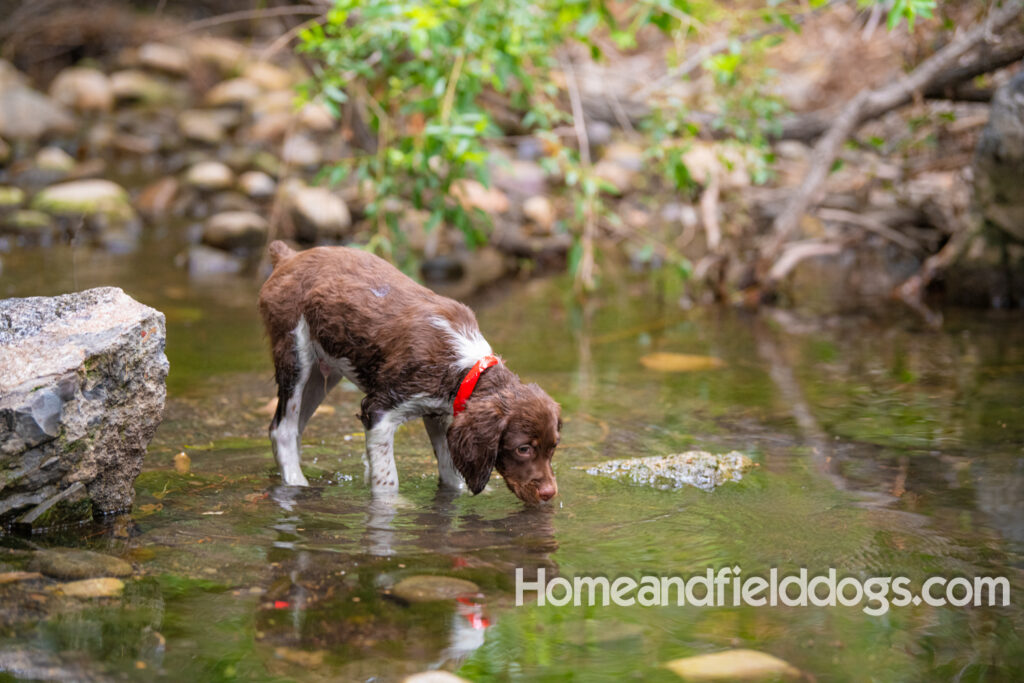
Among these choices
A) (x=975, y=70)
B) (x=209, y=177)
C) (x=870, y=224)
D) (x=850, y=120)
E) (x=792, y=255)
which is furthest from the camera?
(x=209, y=177)

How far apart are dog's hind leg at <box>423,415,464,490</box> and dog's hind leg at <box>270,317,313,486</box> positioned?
0.69 m

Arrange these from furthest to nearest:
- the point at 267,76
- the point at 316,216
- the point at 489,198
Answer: the point at 267,76, the point at 489,198, the point at 316,216

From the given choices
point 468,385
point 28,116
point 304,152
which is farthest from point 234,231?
point 468,385

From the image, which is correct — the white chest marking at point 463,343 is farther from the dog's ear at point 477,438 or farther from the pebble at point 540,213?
the pebble at point 540,213

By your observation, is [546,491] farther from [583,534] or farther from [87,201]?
[87,201]

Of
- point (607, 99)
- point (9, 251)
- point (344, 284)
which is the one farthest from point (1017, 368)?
point (9, 251)

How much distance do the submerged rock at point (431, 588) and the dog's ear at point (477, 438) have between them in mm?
783

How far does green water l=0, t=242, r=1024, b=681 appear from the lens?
3.59 metres

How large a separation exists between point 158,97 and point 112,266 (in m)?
8.52

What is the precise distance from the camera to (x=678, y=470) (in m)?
5.58

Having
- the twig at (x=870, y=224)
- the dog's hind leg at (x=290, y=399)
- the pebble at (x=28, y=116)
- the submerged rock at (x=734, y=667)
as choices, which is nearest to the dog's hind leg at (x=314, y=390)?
the dog's hind leg at (x=290, y=399)

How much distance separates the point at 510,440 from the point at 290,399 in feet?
4.50

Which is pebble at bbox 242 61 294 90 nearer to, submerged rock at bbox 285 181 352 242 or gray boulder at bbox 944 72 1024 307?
submerged rock at bbox 285 181 352 242

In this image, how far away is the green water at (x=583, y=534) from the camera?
11.8ft
